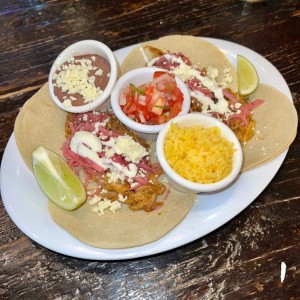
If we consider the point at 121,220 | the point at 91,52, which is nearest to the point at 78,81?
the point at 91,52

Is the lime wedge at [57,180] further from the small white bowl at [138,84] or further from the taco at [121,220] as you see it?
the small white bowl at [138,84]

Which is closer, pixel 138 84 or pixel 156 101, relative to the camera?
pixel 156 101

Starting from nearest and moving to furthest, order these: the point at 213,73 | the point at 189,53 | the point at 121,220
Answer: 1. the point at 121,220
2. the point at 213,73
3. the point at 189,53

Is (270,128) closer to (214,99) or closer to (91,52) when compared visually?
(214,99)

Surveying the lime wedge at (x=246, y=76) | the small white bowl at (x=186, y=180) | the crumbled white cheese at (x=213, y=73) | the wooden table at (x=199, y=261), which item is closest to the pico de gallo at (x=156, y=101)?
the small white bowl at (x=186, y=180)

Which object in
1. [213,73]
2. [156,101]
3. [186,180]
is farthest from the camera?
[213,73]
